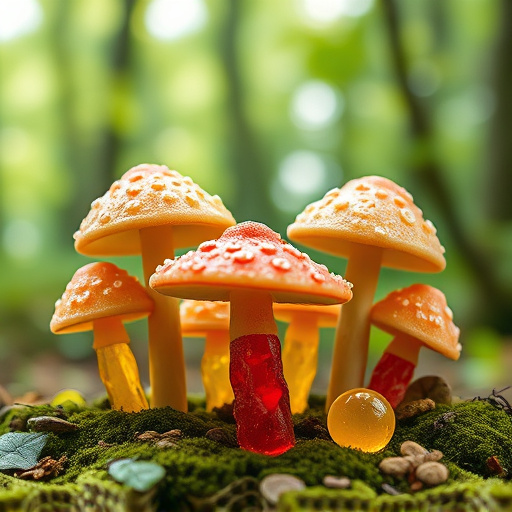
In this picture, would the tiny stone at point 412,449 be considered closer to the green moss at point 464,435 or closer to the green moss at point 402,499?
the green moss at point 464,435

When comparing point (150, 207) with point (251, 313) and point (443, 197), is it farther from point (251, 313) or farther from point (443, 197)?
point (443, 197)

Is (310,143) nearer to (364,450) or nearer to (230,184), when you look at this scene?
(230,184)

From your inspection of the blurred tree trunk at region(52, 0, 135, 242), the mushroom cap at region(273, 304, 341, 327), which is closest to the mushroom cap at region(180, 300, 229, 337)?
the mushroom cap at region(273, 304, 341, 327)

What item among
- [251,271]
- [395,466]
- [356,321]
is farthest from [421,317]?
[251,271]

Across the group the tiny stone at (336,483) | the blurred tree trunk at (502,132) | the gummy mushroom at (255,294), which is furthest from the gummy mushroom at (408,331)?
the blurred tree trunk at (502,132)

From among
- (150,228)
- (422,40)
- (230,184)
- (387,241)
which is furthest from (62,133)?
(387,241)

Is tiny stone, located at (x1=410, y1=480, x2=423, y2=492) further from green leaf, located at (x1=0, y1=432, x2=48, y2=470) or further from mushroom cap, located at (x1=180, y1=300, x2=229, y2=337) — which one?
→ green leaf, located at (x1=0, y1=432, x2=48, y2=470)

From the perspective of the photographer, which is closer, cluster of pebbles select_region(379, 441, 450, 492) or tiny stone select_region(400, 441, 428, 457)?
cluster of pebbles select_region(379, 441, 450, 492)
